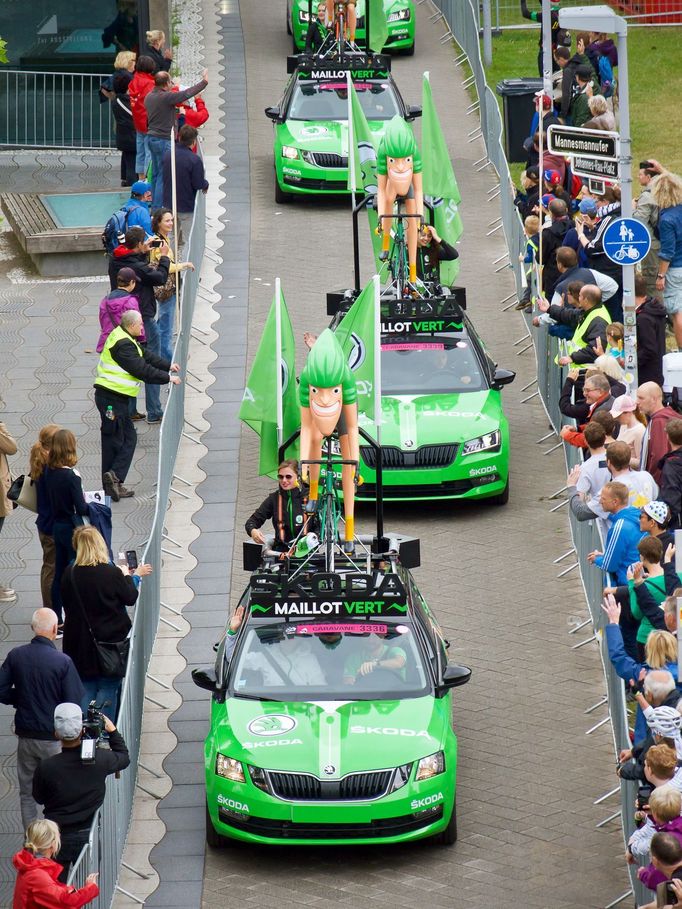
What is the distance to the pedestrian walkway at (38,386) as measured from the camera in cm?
1506

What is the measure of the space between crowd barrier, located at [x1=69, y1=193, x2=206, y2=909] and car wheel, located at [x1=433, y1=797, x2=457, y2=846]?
1.98 meters

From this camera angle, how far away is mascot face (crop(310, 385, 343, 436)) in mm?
13375

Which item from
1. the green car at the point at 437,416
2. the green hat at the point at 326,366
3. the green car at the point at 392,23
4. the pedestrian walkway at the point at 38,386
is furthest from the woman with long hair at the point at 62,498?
the green car at the point at 392,23

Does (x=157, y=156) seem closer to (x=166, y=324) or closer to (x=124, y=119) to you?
(x=124, y=119)

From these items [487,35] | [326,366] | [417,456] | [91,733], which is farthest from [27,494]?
[487,35]

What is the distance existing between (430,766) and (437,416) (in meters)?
6.17

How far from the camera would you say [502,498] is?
17656 millimetres

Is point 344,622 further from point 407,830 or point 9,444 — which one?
point 9,444

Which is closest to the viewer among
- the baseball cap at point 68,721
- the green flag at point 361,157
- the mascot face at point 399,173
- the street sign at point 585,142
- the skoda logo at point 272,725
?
the baseball cap at point 68,721

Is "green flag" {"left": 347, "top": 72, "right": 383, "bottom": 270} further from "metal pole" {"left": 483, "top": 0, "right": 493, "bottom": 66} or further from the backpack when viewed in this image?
"metal pole" {"left": 483, "top": 0, "right": 493, "bottom": 66}

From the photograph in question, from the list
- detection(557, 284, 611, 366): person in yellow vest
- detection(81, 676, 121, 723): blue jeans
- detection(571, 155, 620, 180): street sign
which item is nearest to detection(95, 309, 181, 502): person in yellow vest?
detection(557, 284, 611, 366): person in yellow vest

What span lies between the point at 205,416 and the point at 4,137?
11.5 m

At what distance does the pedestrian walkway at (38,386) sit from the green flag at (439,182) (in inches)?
168

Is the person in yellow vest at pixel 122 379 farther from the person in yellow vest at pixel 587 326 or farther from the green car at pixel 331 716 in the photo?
the green car at pixel 331 716
